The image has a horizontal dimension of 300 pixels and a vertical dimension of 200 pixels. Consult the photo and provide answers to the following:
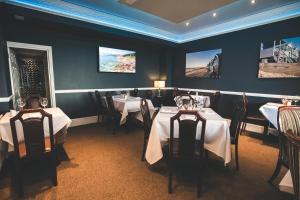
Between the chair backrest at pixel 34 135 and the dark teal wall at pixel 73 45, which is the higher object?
the dark teal wall at pixel 73 45

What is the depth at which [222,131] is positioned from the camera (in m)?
2.10

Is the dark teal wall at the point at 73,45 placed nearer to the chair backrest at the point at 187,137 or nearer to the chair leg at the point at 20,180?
the chair leg at the point at 20,180

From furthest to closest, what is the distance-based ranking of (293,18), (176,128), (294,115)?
(293,18), (176,128), (294,115)

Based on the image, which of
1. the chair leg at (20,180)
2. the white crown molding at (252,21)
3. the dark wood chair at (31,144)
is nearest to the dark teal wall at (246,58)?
the white crown molding at (252,21)

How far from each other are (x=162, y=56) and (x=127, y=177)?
5.32 m

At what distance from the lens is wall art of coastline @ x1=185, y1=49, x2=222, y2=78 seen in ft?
17.0

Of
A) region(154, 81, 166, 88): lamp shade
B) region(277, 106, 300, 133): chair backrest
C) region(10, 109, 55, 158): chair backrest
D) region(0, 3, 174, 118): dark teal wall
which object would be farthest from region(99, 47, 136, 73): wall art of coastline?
region(277, 106, 300, 133): chair backrest

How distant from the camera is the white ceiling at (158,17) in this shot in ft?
11.3

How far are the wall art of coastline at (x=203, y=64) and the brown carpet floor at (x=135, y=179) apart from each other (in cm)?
284

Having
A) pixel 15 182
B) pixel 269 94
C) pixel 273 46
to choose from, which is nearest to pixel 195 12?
pixel 273 46

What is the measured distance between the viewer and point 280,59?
387cm

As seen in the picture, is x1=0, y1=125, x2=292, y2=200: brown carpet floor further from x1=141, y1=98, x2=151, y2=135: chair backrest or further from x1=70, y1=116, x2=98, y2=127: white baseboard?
x1=70, y1=116, x2=98, y2=127: white baseboard

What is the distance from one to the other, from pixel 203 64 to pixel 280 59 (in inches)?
84.3

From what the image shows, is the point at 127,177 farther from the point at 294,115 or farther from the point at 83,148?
the point at 294,115
